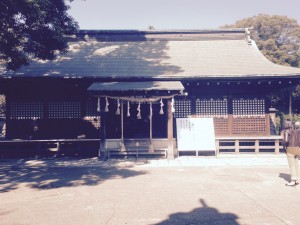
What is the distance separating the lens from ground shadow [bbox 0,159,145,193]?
286 inches

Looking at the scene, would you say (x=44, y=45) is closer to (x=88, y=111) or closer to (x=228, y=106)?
(x=88, y=111)

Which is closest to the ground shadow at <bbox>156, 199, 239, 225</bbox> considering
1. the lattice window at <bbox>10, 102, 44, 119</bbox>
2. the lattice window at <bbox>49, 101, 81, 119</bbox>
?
the lattice window at <bbox>49, 101, 81, 119</bbox>

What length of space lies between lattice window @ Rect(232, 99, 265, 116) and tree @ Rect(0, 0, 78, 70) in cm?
869

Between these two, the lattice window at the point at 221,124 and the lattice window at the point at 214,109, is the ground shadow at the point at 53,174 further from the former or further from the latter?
the lattice window at the point at 221,124

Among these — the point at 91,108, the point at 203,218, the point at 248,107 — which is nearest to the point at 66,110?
the point at 91,108

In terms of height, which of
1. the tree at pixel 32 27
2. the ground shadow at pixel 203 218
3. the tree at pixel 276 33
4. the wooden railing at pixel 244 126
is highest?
the tree at pixel 276 33

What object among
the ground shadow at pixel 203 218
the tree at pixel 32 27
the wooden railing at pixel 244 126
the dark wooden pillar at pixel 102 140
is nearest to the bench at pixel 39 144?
the dark wooden pillar at pixel 102 140

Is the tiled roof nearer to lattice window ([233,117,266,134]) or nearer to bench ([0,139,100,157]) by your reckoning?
lattice window ([233,117,266,134])

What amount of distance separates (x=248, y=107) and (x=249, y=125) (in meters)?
0.94

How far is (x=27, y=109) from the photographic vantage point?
1288cm

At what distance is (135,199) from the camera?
5.78m

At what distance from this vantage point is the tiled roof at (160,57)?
12.2m

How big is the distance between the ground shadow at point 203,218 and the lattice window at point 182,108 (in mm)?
8121

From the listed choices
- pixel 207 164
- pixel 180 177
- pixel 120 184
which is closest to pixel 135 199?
pixel 120 184
